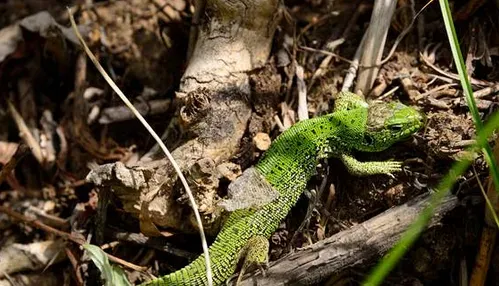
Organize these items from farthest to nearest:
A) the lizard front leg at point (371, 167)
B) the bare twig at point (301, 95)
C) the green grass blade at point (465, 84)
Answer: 1. the bare twig at point (301, 95)
2. the lizard front leg at point (371, 167)
3. the green grass blade at point (465, 84)

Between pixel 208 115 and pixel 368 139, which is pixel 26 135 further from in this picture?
pixel 368 139

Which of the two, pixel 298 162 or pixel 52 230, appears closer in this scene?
pixel 298 162

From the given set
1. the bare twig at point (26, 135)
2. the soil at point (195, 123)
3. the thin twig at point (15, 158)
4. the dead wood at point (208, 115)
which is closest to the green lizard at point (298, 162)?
the soil at point (195, 123)

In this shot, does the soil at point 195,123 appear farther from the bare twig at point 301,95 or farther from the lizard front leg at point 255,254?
the lizard front leg at point 255,254

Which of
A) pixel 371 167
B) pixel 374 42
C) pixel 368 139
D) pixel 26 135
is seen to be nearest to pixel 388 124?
pixel 368 139

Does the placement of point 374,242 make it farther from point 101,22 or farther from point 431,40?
point 101,22

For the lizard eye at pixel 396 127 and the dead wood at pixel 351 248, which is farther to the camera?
the lizard eye at pixel 396 127

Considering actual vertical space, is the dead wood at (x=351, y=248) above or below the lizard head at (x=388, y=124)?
below

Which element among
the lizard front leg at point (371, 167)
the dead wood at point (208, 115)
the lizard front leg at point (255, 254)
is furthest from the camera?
the dead wood at point (208, 115)

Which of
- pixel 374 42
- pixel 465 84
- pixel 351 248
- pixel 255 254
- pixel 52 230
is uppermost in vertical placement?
pixel 374 42
